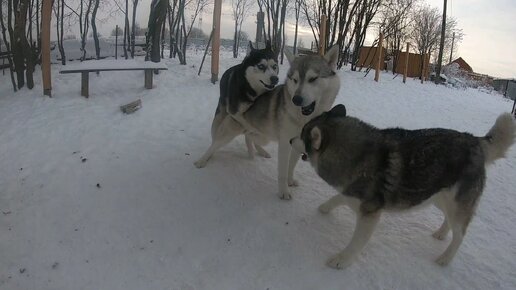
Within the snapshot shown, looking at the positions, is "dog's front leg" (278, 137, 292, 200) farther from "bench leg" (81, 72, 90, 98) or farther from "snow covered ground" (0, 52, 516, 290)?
"bench leg" (81, 72, 90, 98)

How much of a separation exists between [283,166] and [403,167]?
1358 millimetres

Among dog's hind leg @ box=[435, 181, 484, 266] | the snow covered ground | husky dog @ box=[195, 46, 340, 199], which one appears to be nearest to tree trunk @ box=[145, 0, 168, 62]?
the snow covered ground

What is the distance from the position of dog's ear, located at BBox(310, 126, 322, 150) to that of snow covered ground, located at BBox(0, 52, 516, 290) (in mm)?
909

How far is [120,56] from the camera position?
11695 millimetres

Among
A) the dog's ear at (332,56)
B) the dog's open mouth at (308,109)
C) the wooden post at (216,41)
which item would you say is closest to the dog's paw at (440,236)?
the dog's open mouth at (308,109)

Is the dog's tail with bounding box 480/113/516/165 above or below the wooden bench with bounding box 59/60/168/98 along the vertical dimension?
below

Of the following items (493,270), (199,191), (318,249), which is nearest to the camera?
(493,270)

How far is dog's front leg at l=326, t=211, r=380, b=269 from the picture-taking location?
2.75 meters

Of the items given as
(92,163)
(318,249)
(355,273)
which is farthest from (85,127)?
(355,273)

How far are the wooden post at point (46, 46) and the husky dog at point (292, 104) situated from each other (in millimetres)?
4807

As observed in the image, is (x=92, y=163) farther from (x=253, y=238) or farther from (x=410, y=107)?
(x=410, y=107)

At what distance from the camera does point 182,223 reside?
3.56m

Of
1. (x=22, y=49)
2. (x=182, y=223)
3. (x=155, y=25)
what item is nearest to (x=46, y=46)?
(x=22, y=49)

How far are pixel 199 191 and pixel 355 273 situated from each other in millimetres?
1889
